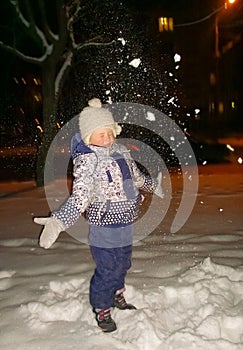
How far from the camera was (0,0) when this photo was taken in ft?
40.4

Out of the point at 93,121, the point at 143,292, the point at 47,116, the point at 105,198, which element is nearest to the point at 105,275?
the point at 105,198

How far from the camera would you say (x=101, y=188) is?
3.24 meters

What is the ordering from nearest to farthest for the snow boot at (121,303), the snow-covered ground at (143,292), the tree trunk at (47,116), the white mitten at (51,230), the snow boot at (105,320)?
the white mitten at (51,230) → the snow-covered ground at (143,292) → the snow boot at (105,320) → the snow boot at (121,303) → the tree trunk at (47,116)

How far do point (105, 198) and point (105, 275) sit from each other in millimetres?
534

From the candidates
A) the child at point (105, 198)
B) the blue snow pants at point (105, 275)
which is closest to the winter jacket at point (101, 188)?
the child at point (105, 198)

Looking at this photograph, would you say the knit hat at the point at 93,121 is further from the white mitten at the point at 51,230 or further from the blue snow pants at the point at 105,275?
the blue snow pants at the point at 105,275

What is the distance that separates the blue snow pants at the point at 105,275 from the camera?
3309mm

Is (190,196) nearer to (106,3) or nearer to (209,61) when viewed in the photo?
(106,3)

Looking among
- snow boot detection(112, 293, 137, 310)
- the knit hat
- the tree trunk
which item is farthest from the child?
the tree trunk

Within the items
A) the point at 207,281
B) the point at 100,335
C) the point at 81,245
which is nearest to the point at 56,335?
the point at 100,335

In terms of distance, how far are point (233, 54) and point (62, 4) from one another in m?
39.2

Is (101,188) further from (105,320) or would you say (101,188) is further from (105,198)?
(105,320)

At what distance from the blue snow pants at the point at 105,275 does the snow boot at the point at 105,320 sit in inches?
1.3

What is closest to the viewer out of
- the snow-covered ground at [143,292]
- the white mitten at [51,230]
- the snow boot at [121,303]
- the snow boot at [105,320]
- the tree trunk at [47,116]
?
the white mitten at [51,230]
